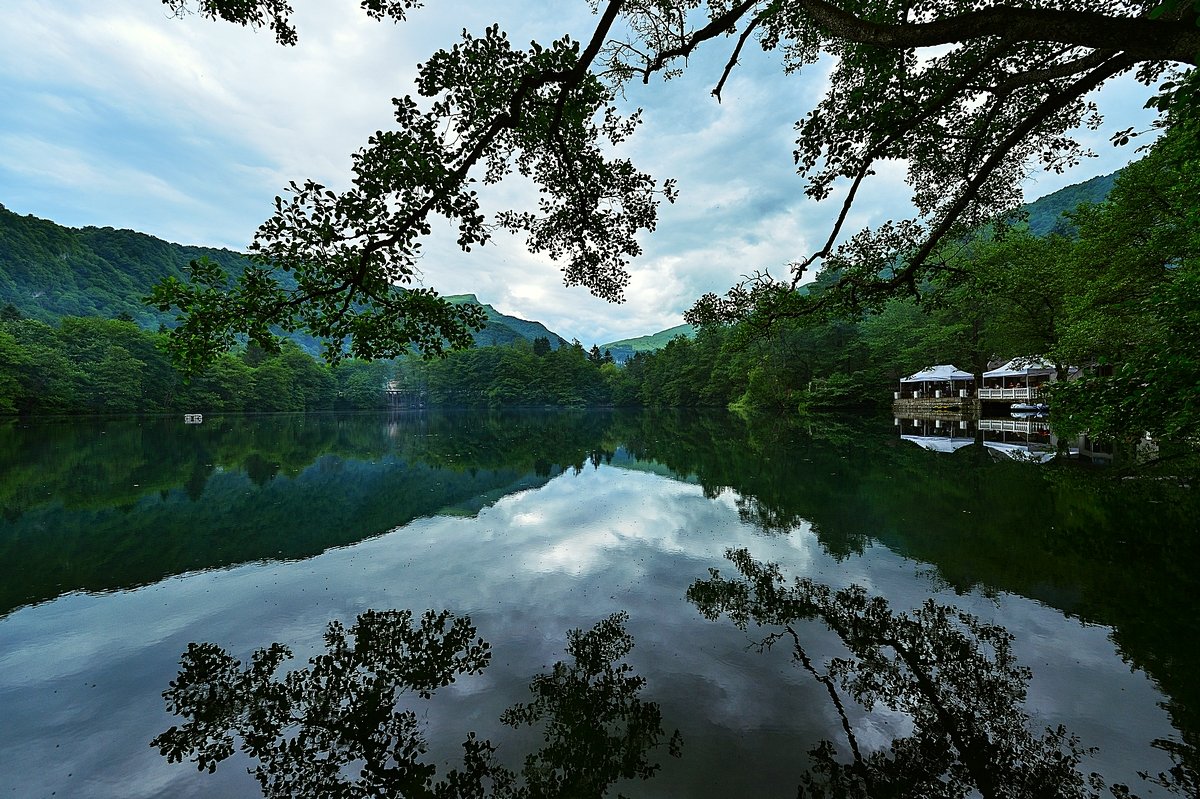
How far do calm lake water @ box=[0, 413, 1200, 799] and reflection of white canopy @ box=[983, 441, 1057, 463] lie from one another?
220cm

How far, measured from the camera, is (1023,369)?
122 ft

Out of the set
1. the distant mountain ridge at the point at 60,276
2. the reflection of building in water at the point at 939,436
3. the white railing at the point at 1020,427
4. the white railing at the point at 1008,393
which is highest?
the distant mountain ridge at the point at 60,276

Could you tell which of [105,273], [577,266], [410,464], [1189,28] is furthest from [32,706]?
[105,273]

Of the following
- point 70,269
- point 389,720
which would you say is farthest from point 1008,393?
point 70,269

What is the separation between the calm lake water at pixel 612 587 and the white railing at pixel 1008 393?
26.7 meters

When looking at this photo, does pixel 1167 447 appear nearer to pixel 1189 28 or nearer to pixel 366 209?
pixel 1189 28

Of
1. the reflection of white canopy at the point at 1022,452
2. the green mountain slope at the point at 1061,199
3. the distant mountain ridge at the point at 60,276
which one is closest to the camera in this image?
the reflection of white canopy at the point at 1022,452

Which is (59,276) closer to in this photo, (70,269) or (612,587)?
(70,269)

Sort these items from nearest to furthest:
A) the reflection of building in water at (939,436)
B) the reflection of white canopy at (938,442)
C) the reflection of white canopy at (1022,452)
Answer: the reflection of white canopy at (1022,452), the reflection of white canopy at (938,442), the reflection of building in water at (939,436)

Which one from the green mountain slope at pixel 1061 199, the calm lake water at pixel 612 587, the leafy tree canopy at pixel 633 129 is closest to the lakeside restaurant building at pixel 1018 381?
the calm lake water at pixel 612 587

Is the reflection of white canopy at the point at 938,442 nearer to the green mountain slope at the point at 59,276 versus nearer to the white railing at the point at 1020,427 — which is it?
the white railing at the point at 1020,427

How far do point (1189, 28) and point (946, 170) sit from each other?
18.5 feet

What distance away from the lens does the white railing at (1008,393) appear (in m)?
35.2

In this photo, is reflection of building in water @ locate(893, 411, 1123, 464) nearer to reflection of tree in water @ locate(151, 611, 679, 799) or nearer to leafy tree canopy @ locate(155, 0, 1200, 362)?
leafy tree canopy @ locate(155, 0, 1200, 362)
